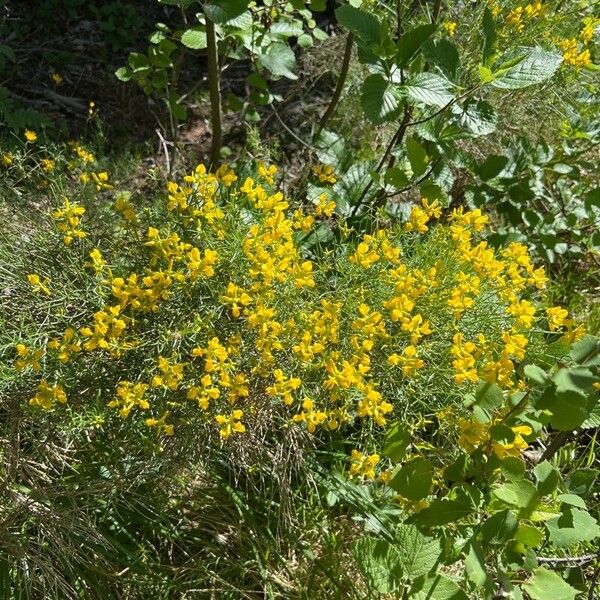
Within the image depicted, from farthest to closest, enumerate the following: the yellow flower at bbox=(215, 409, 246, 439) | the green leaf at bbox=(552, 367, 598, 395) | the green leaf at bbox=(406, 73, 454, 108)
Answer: the green leaf at bbox=(406, 73, 454, 108), the yellow flower at bbox=(215, 409, 246, 439), the green leaf at bbox=(552, 367, 598, 395)

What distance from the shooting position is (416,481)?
1604mm

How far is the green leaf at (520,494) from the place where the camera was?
1510 millimetres

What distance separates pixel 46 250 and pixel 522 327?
1406mm

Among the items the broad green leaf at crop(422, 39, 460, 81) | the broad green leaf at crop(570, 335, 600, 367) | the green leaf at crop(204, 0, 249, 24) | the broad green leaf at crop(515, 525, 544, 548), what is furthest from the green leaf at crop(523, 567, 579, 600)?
the green leaf at crop(204, 0, 249, 24)

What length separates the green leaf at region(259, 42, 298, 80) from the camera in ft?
7.73

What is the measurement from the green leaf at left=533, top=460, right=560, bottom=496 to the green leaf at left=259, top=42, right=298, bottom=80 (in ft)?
4.97

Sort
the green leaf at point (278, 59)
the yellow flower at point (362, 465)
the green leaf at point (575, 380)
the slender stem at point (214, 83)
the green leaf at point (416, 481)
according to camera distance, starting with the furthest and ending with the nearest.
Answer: the green leaf at point (278, 59) < the slender stem at point (214, 83) < the yellow flower at point (362, 465) < the green leaf at point (416, 481) < the green leaf at point (575, 380)

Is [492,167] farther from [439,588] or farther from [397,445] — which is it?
[439,588]

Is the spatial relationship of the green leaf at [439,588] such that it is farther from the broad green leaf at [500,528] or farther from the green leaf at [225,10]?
the green leaf at [225,10]

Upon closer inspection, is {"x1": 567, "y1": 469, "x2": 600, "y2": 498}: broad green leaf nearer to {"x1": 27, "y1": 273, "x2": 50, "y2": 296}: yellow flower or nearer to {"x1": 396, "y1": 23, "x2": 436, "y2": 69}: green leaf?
{"x1": 396, "y1": 23, "x2": 436, "y2": 69}: green leaf

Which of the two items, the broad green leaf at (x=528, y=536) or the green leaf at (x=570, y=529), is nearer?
the broad green leaf at (x=528, y=536)

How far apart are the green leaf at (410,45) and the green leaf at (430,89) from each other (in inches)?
2.5

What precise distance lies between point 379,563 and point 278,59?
1633 millimetres

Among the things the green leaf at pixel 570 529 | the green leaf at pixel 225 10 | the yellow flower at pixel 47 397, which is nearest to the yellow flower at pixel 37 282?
the yellow flower at pixel 47 397
